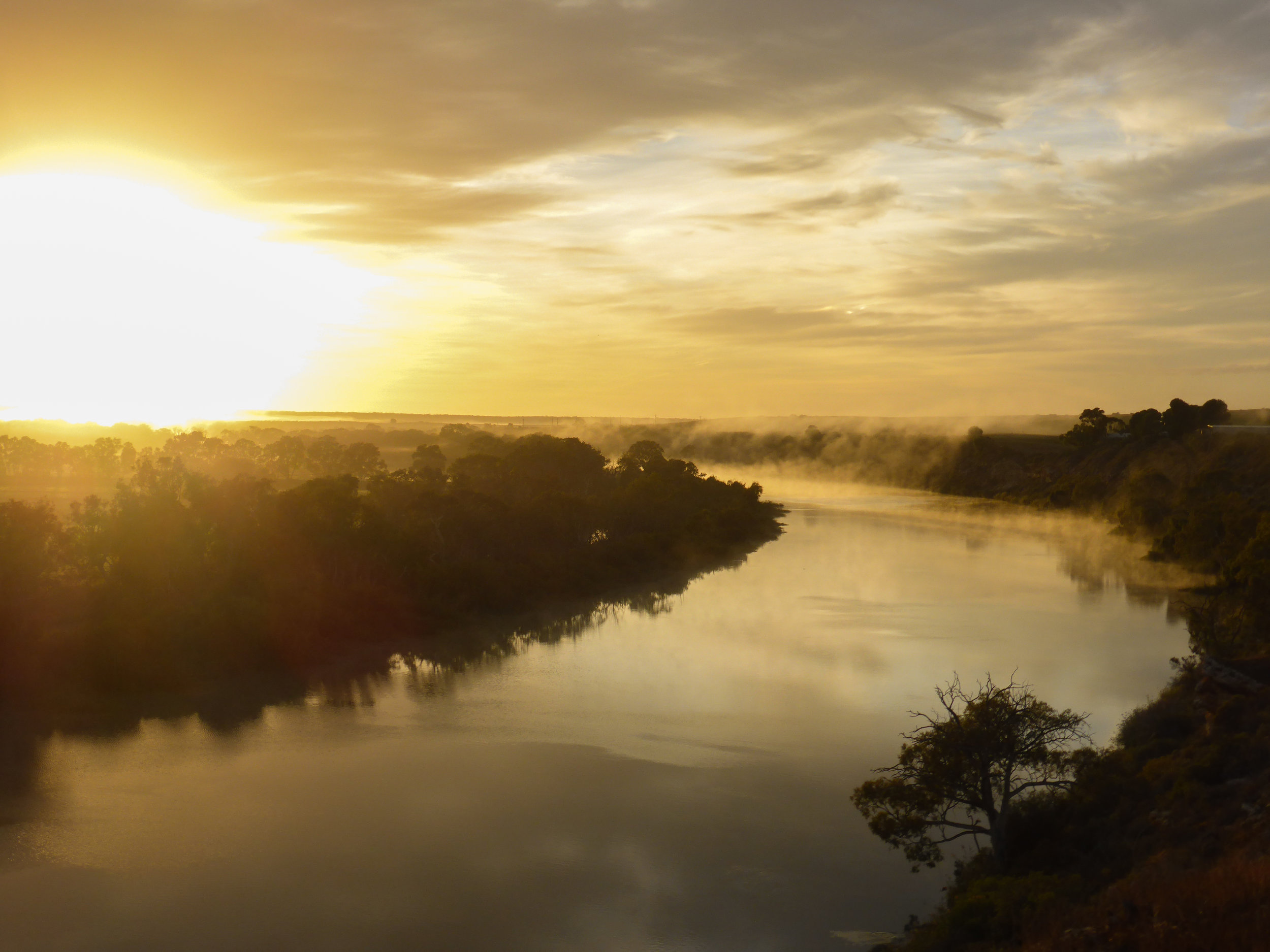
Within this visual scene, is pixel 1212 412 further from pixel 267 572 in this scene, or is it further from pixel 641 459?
pixel 267 572

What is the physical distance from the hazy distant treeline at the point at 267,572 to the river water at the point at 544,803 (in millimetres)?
4964

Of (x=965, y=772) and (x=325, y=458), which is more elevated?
(x=325, y=458)

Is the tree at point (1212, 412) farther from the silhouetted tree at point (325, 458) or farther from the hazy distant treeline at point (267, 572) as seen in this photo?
the silhouetted tree at point (325, 458)

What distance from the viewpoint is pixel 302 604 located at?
127 ft

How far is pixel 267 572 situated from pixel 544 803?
2243 centimetres

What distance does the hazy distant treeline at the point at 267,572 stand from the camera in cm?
3362

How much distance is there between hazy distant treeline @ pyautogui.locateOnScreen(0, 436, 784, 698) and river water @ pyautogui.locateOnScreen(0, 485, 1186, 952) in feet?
16.3

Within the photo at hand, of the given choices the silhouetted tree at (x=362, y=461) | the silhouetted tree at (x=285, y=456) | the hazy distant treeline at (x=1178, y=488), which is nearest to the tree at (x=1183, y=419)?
the hazy distant treeline at (x=1178, y=488)

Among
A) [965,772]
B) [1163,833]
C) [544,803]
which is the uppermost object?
[965,772]

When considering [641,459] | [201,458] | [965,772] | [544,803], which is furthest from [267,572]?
[201,458]

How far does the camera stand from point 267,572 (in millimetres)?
40531

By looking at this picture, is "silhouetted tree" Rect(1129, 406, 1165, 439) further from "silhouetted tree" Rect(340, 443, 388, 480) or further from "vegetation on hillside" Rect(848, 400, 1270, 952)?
"silhouetted tree" Rect(340, 443, 388, 480)

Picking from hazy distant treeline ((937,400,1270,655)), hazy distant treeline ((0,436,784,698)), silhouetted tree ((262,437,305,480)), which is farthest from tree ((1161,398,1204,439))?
silhouetted tree ((262,437,305,480))

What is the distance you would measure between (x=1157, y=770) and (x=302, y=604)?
3016 cm
